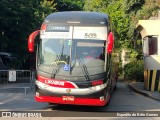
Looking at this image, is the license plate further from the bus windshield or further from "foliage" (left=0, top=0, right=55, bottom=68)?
"foliage" (left=0, top=0, right=55, bottom=68)

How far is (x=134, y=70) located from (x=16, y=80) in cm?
1272

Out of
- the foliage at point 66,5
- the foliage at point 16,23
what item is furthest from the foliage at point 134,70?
the foliage at point 66,5

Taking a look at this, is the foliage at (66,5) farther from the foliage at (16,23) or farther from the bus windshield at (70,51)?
the bus windshield at (70,51)

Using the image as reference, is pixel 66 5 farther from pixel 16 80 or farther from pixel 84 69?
pixel 84 69

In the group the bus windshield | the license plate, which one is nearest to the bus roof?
the bus windshield

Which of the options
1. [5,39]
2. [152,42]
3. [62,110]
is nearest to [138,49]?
[152,42]

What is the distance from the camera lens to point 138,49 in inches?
1320

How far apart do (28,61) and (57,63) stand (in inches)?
839

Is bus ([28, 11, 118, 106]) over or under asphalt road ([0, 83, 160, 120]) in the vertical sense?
over

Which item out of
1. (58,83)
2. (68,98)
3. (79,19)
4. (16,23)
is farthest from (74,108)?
(16,23)

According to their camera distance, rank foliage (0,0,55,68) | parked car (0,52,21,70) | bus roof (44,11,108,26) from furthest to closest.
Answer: parked car (0,52,21,70) → foliage (0,0,55,68) → bus roof (44,11,108,26)

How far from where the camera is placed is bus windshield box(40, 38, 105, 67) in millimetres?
13453

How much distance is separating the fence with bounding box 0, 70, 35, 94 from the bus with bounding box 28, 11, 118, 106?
691 centimetres

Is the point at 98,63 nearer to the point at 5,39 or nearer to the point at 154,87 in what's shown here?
the point at 154,87
